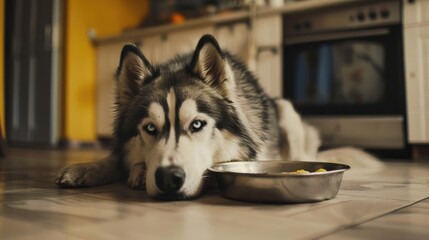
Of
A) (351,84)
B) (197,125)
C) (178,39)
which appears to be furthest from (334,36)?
(197,125)

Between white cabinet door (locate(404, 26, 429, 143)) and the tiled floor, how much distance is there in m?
1.80

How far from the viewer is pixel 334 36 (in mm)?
3773

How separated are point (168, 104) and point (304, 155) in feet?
4.94

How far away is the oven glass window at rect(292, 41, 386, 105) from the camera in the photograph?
11.8 ft

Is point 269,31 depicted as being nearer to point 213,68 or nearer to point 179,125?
point 213,68

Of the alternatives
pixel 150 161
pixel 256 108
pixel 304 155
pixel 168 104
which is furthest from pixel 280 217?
pixel 304 155

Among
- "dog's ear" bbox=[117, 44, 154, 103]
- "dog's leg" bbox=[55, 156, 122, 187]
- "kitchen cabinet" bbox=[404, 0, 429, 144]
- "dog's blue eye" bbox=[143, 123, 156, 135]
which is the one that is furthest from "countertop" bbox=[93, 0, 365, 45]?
"dog's blue eye" bbox=[143, 123, 156, 135]

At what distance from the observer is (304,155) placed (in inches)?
109

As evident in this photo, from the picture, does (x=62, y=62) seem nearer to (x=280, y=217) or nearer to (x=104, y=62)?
(x=104, y=62)

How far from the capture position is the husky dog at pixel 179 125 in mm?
1410

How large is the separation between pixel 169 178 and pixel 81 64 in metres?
4.88

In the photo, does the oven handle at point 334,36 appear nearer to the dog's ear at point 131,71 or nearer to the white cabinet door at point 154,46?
the white cabinet door at point 154,46

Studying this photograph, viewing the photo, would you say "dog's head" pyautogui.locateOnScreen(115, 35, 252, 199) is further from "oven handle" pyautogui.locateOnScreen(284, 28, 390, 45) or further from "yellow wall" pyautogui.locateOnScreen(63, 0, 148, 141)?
"yellow wall" pyautogui.locateOnScreen(63, 0, 148, 141)

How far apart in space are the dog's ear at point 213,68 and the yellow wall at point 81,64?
14.4ft
